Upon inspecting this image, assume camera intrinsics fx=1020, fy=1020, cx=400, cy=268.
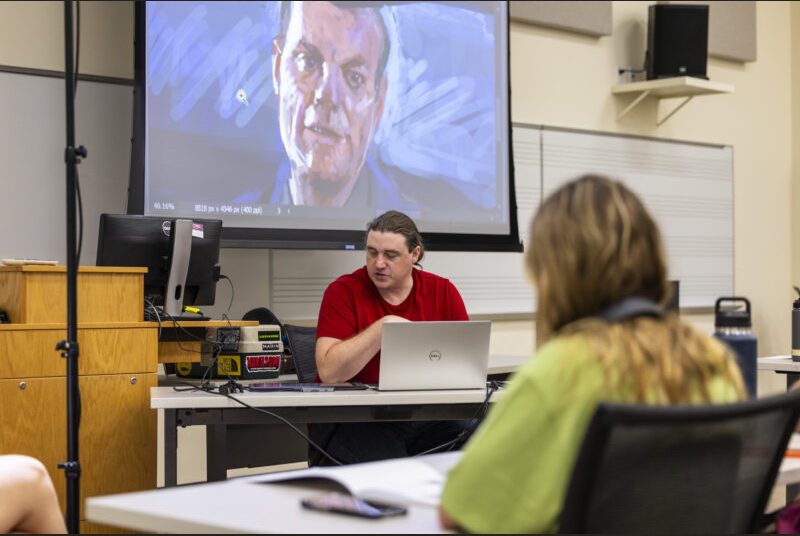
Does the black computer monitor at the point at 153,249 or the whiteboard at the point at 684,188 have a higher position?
the whiteboard at the point at 684,188

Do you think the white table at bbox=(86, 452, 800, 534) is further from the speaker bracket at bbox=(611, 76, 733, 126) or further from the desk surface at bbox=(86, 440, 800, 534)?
the speaker bracket at bbox=(611, 76, 733, 126)

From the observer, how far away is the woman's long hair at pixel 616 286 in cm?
120

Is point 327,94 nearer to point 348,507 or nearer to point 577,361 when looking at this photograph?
point 348,507

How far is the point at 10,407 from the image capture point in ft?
9.43

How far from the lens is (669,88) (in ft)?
19.6

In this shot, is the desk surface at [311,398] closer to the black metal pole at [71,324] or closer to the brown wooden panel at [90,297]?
the brown wooden panel at [90,297]

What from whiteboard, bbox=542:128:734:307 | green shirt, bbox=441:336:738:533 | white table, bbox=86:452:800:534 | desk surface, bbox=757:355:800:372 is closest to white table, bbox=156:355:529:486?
white table, bbox=86:452:800:534

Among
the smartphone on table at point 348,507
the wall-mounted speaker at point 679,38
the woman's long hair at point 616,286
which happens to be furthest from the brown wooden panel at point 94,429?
the wall-mounted speaker at point 679,38

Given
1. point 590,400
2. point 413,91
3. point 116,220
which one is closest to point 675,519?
point 590,400

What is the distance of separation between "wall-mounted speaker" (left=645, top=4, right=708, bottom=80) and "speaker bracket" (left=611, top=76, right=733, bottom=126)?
0.08m

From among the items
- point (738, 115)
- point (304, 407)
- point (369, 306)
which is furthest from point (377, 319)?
point (738, 115)

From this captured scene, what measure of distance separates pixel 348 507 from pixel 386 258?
187cm

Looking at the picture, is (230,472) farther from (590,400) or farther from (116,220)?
(590,400)

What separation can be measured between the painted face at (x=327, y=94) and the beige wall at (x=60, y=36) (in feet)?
2.16
